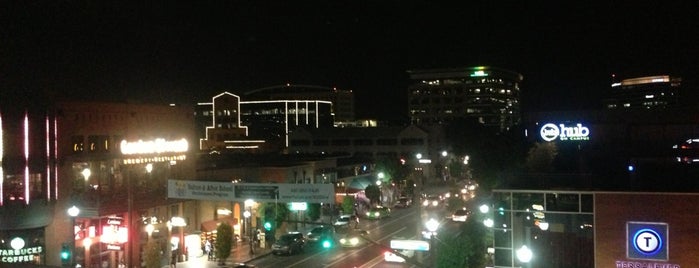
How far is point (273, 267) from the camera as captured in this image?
105 feet

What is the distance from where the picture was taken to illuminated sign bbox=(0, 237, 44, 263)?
26438mm

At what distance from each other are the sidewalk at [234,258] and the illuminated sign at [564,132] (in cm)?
2757

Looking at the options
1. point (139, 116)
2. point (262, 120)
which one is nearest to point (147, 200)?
point (139, 116)

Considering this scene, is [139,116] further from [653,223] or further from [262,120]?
[262,120]

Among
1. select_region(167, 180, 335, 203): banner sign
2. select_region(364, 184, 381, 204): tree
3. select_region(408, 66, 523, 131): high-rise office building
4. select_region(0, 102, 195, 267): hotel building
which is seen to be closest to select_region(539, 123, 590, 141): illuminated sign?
select_region(364, 184, 381, 204): tree

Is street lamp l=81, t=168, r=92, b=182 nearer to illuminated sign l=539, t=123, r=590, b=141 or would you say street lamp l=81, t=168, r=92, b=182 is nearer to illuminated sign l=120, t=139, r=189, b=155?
illuminated sign l=120, t=139, r=189, b=155

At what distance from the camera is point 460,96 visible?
513ft

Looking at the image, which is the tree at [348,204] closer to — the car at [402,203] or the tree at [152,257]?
the car at [402,203]

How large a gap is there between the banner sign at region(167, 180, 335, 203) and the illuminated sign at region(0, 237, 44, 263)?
5.97 metres

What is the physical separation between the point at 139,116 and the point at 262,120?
348 feet

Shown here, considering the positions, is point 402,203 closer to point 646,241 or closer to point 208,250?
point 208,250

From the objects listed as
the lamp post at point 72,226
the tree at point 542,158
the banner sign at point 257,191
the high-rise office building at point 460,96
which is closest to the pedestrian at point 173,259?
the lamp post at point 72,226

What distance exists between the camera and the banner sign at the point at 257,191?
75.9ft

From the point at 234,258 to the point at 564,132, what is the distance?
31.8 m
